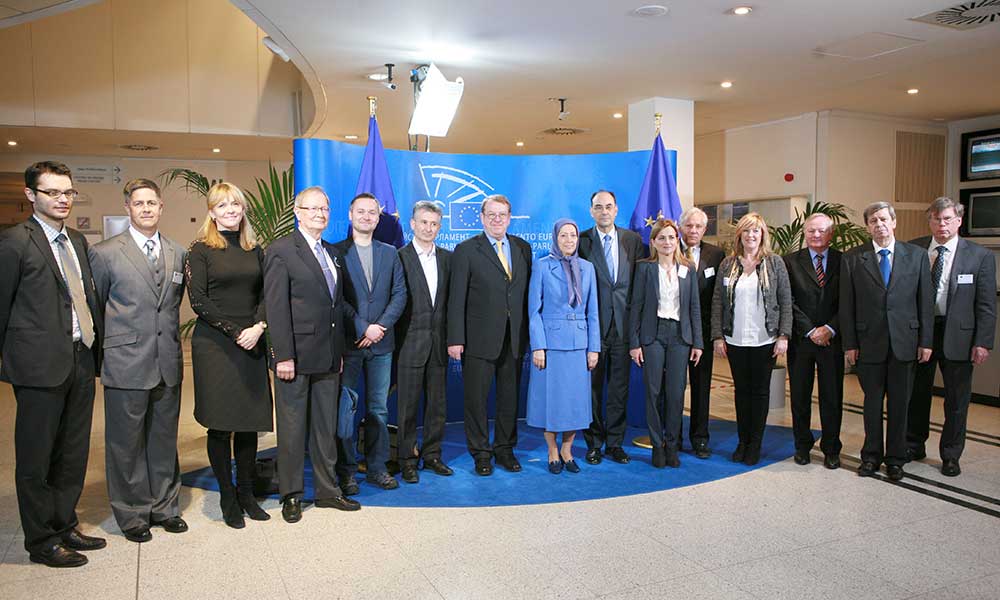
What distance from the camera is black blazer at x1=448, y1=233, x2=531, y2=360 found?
4461 millimetres

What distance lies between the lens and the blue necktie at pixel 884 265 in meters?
4.30

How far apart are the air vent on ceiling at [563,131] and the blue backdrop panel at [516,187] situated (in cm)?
450

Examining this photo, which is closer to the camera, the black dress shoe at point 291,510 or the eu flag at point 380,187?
the black dress shoe at point 291,510

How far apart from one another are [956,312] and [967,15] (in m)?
2.35

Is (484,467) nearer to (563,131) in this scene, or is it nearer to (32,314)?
(32,314)

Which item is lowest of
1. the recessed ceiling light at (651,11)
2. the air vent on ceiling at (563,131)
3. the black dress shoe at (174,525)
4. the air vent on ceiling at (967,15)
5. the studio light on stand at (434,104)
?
the black dress shoe at (174,525)

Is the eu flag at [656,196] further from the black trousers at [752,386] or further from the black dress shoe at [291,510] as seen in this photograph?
the black dress shoe at [291,510]

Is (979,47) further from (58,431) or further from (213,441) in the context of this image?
(58,431)

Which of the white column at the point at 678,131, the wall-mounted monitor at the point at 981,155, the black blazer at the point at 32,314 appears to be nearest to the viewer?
the black blazer at the point at 32,314

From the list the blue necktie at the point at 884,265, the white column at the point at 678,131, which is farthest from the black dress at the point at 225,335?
the white column at the point at 678,131

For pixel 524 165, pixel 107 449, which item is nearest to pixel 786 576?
pixel 107 449

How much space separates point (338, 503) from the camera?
12.7 ft

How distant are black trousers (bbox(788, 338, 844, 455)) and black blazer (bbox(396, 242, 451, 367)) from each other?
228 cm

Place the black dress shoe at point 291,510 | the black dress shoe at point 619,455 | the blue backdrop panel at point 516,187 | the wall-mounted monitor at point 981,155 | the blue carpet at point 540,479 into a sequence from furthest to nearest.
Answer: the wall-mounted monitor at point 981,155 → the blue backdrop panel at point 516,187 → the black dress shoe at point 619,455 → the blue carpet at point 540,479 → the black dress shoe at point 291,510
